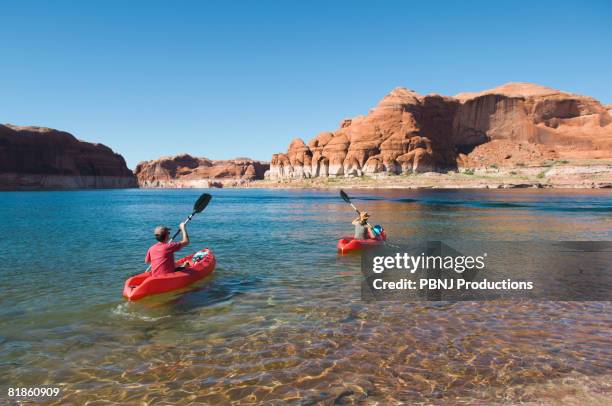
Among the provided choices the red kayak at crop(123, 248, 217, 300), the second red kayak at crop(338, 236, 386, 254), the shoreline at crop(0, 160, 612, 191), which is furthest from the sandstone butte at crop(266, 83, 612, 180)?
the red kayak at crop(123, 248, 217, 300)

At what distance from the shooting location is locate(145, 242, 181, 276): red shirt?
36.0ft

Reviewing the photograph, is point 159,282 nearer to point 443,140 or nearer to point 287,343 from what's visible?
point 287,343

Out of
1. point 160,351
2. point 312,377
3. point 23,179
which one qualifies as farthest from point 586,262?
point 23,179

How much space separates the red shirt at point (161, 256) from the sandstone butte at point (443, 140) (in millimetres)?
152066

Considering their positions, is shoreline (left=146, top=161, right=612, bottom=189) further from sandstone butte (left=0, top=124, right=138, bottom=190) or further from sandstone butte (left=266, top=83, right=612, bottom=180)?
sandstone butte (left=0, top=124, right=138, bottom=190)

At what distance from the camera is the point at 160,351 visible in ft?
24.7

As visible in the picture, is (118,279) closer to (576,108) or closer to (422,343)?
(422,343)

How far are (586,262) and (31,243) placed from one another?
26.9 m

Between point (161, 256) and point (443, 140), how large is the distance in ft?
642

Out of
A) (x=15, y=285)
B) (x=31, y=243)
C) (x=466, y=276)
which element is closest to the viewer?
(x=15, y=285)

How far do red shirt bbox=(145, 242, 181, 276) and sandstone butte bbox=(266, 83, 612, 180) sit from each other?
5987 inches

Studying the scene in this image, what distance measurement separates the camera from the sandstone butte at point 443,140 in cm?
16175

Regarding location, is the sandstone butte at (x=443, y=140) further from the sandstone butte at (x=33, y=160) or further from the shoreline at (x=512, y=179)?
the sandstone butte at (x=33, y=160)

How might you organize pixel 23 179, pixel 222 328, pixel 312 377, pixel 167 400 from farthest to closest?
pixel 23 179 < pixel 222 328 < pixel 312 377 < pixel 167 400
